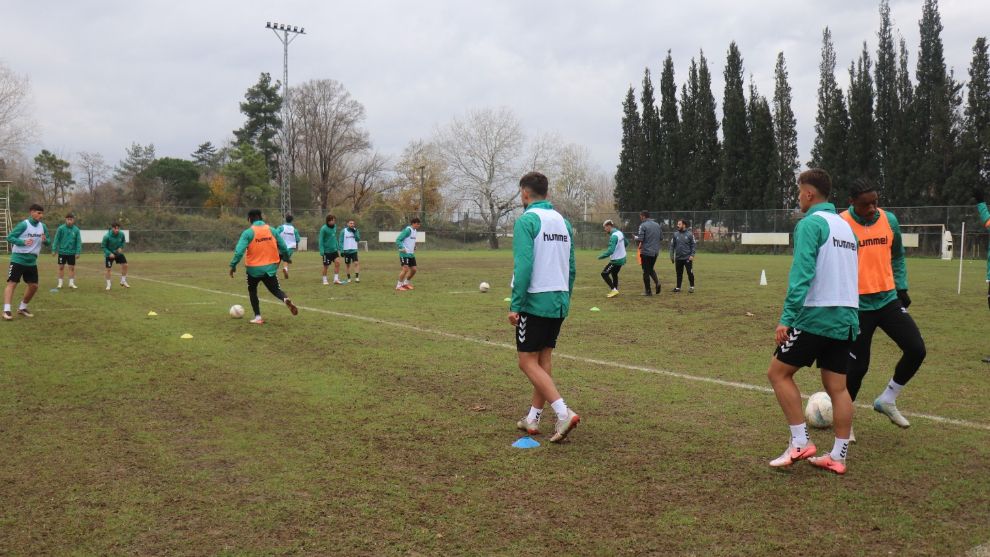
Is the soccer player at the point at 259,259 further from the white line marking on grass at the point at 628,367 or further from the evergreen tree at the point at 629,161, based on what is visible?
the evergreen tree at the point at 629,161

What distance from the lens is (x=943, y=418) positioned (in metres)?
6.09

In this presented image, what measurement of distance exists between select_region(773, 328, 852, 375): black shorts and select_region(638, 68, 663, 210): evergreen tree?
59201mm

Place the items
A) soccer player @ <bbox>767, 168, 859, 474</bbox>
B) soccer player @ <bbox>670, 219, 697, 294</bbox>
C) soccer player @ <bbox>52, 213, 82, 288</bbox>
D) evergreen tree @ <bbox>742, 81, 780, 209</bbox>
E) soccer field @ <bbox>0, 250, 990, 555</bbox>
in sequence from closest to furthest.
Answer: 1. soccer field @ <bbox>0, 250, 990, 555</bbox>
2. soccer player @ <bbox>767, 168, 859, 474</bbox>
3. soccer player @ <bbox>670, 219, 697, 294</bbox>
4. soccer player @ <bbox>52, 213, 82, 288</bbox>
5. evergreen tree @ <bbox>742, 81, 780, 209</bbox>

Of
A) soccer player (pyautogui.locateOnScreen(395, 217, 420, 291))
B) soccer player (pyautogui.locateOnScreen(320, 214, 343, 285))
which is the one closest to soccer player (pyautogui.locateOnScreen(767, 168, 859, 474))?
soccer player (pyautogui.locateOnScreen(395, 217, 420, 291))

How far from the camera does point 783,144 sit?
185 feet

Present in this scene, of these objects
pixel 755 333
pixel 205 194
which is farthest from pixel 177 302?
pixel 205 194

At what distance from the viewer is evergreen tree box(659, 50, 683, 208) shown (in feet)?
201

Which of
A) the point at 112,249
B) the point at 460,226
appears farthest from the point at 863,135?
the point at 112,249

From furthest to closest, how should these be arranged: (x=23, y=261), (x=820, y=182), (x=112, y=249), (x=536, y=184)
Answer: (x=112, y=249)
(x=23, y=261)
(x=536, y=184)
(x=820, y=182)

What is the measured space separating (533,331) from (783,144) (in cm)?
5645

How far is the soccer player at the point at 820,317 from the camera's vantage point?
470 centimetres

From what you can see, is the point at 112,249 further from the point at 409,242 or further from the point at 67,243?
the point at 409,242

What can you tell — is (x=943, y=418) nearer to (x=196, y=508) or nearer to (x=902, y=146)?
(x=196, y=508)

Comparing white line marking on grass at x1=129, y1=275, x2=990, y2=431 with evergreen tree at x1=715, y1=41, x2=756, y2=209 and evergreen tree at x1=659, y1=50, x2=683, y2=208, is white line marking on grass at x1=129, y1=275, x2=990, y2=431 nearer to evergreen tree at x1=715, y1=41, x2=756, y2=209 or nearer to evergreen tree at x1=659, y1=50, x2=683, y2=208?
evergreen tree at x1=715, y1=41, x2=756, y2=209
